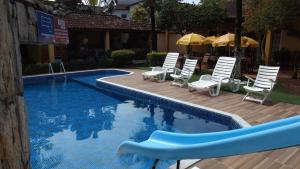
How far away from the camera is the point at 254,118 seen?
7562mm

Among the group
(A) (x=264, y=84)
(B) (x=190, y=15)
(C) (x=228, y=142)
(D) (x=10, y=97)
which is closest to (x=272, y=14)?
(A) (x=264, y=84)

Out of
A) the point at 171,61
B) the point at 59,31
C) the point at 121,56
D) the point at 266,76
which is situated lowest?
the point at 266,76

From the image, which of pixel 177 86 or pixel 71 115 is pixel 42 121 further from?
pixel 177 86

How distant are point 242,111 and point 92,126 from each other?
169 inches

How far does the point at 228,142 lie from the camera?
7.88 feet

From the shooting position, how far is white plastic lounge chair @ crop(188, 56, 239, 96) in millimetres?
10438

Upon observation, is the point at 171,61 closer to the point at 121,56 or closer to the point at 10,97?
the point at 121,56

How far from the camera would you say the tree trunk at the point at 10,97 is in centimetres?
173

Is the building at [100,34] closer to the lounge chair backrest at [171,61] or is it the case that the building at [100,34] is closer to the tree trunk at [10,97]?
the lounge chair backrest at [171,61]

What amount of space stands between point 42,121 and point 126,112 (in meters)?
2.67

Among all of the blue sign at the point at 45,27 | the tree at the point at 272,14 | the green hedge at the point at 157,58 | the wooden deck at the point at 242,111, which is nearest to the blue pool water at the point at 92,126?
the wooden deck at the point at 242,111

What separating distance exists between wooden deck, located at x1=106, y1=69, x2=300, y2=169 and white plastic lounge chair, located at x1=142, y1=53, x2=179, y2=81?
0.40m

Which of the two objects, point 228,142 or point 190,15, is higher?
point 190,15

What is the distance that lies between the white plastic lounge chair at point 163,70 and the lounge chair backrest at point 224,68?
107 inches
